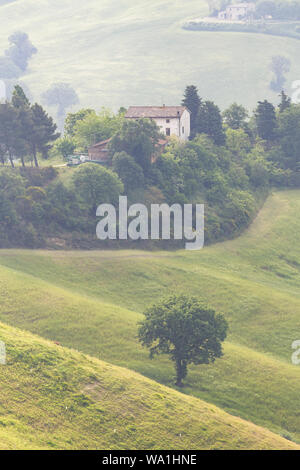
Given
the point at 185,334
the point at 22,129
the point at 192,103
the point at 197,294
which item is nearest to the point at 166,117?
the point at 192,103

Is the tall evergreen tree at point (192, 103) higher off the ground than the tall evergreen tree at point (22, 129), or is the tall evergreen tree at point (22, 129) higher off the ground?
the tall evergreen tree at point (192, 103)

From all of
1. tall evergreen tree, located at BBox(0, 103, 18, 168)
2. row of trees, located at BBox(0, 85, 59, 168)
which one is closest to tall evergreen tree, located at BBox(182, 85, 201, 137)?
row of trees, located at BBox(0, 85, 59, 168)

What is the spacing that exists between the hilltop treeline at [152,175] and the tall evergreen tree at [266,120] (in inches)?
10.1

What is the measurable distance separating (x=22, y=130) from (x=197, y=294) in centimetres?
4604

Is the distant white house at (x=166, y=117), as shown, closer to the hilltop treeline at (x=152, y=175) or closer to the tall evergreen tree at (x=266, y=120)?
the hilltop treeline at (x=152, y=175)

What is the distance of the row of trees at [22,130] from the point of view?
11244cm

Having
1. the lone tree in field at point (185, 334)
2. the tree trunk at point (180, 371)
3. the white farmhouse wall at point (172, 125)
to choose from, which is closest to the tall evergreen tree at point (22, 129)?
the white farmhouse wall at point (172, 125)

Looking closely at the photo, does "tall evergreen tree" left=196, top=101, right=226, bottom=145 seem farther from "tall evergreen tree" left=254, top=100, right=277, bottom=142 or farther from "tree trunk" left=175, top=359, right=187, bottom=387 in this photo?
"tree trunk" left=175, top=359, right=187, bottom=387

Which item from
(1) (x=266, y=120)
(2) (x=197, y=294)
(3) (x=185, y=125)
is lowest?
(2) (x=197, y=294)

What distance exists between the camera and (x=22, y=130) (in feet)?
375

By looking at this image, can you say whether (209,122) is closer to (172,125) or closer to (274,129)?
(172,125)
